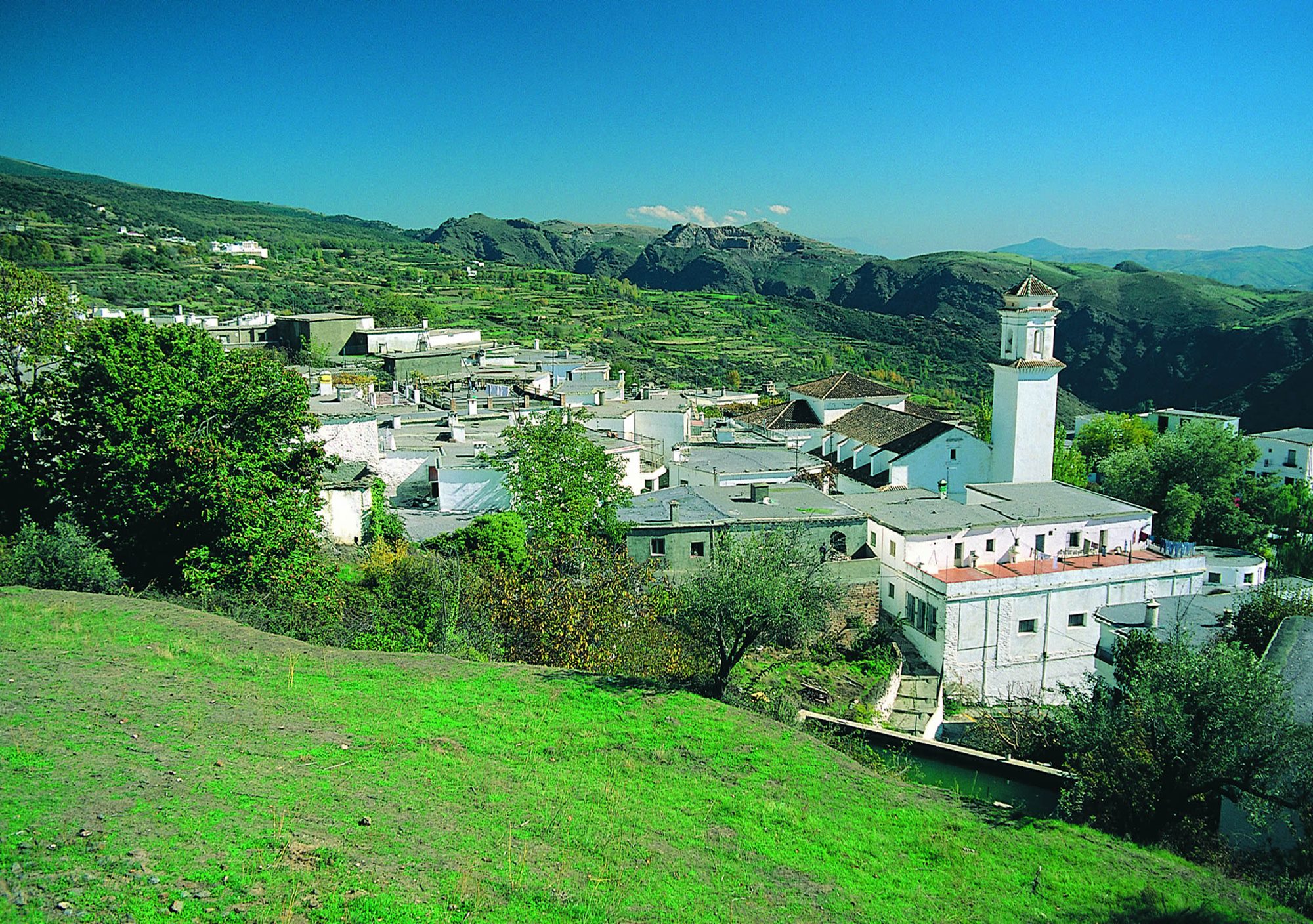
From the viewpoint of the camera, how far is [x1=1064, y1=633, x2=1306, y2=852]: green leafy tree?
11609mm

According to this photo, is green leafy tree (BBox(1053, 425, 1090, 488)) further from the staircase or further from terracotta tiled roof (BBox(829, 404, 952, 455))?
the staircase

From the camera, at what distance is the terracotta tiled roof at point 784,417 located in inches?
1812

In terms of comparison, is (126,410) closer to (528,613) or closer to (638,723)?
(528,613)

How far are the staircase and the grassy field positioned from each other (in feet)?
28.6

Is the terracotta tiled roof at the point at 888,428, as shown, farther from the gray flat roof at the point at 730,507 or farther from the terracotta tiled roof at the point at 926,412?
the gray flat roof at the point at 730,507

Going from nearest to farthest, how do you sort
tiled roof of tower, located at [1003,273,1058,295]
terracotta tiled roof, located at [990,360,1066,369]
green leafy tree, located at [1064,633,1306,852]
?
green leafy tree, located at [1064,633,1306,852] < terracotta tiled roof, located at [990,360,1066,369] < tiled roof of tower, located at [1003,273,1058,295]

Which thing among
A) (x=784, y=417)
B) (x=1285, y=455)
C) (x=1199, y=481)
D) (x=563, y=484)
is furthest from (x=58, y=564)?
(x=1285, y=455)

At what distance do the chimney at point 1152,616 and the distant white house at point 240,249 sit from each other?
104869 millimetres

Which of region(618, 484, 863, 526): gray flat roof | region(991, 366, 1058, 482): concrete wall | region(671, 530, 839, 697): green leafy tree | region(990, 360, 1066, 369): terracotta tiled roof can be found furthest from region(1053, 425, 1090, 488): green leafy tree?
region(671, 530, 839, 697): green leafy tree

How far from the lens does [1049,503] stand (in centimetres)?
2872

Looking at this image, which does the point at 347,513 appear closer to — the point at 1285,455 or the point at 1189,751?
the point at 1189,751

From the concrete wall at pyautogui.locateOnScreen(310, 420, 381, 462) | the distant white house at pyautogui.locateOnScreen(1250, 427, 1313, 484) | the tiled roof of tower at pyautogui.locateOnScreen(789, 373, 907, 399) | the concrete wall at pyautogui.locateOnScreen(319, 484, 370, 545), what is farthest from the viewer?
the distant white house at pyautogui.locateOnScreen(1250, 427, 1313, 484)

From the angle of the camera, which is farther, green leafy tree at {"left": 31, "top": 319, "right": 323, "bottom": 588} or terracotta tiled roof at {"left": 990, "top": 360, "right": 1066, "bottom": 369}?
terracotta tiled roof at {"left": 990, "top": 360, "right": 1066, "bottom": 369}

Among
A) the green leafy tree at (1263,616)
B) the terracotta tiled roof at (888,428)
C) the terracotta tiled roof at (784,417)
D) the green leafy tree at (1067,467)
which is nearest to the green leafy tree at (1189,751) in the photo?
the green leafy tree at (1263,616)
